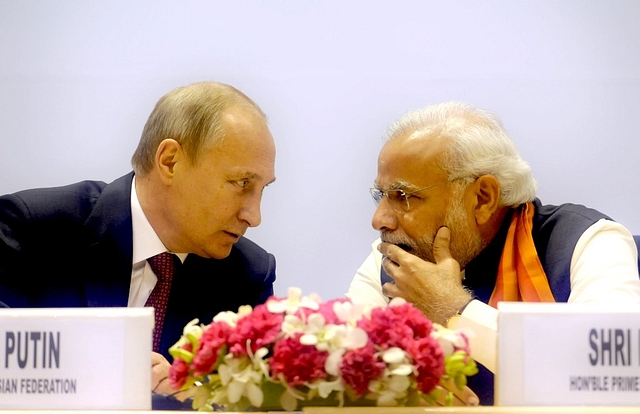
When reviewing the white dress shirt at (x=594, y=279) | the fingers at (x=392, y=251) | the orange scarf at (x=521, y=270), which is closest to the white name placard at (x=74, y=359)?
the white dress shirt at (x=594, y=279)

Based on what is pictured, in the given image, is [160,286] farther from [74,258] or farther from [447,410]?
[447,410]

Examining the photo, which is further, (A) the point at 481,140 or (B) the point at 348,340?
(A) the point at 481,140

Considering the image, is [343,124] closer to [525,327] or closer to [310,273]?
→ [310,273]

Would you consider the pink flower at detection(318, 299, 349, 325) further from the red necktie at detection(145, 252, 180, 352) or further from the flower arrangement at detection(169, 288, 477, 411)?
the red necktie at detection(145, 252, 180, 352)

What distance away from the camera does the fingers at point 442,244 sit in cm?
236

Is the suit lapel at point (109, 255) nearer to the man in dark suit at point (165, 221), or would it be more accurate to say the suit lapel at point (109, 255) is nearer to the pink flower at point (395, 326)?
the man in dark suit at point (165, 221)

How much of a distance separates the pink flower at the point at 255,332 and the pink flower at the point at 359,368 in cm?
12

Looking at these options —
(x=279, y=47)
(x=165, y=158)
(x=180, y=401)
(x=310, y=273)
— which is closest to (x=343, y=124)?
(x=279, y=47)

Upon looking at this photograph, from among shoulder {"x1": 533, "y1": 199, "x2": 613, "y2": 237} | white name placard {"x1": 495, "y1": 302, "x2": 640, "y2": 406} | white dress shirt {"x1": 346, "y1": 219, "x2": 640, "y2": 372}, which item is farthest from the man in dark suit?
white name placard {"x1": 495, "y1": 302, "x2": 640, "y2": 406}

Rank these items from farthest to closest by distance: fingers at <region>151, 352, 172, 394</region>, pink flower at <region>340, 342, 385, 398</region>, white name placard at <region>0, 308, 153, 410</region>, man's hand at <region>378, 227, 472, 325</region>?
man's hand at <region>378, 227, 472, 325</region> → fingers at <region>151, 352, 172, 394</region> → white name placard at <region>0, 308, 153, 410</region> → pink flower at <region>340, 342, 385, 398</region>

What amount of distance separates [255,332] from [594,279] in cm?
115

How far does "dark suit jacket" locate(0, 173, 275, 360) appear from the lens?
225 cm

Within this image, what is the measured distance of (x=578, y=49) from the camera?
9.32 ft

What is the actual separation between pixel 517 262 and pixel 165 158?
1.04 m
